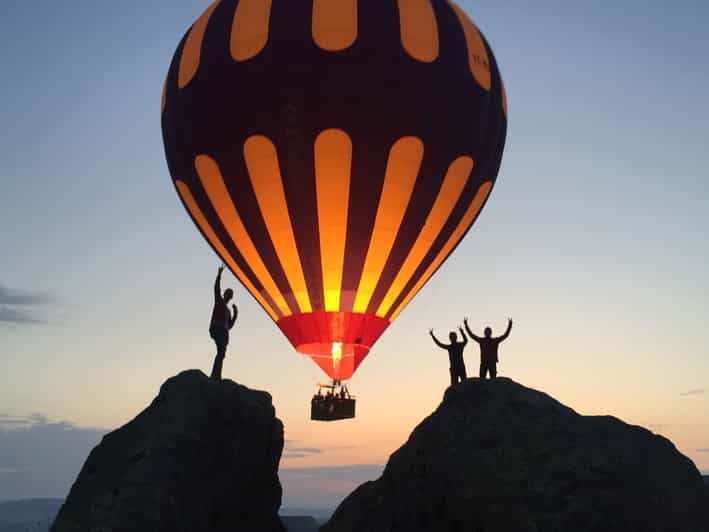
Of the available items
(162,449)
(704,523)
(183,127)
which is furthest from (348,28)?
(704,523)

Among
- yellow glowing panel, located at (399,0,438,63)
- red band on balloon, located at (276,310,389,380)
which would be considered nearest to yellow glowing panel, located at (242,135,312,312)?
red band on balloon, located at (276,310,389,380)

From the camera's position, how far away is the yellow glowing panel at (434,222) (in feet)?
61.9

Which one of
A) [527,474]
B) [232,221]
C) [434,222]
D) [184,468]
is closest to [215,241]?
[232,221]

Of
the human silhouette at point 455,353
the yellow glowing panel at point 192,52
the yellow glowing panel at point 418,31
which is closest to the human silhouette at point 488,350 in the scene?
the human silhouette at point 455,353

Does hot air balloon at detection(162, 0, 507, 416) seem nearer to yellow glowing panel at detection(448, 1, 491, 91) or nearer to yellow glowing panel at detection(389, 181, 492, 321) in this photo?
yellow glowing panel at detection(448, 1, 491, 91)

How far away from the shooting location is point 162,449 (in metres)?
11.5

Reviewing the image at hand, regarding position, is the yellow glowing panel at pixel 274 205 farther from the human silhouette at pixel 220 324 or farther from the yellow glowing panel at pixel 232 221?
the human silhouette at pixel 220 324

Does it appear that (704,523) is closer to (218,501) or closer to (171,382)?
(218,501)

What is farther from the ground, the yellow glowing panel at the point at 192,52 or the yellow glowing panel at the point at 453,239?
the yellow glowing panel at the point at 192,52

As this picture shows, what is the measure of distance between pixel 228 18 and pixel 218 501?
426 inches

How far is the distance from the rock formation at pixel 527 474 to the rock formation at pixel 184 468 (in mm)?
2041

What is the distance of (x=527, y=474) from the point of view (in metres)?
9.62

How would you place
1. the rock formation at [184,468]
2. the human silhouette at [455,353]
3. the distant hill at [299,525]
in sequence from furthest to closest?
the distant hill at [299,525] < the human silhouette at [455,353] < the rock formation at [184,468]

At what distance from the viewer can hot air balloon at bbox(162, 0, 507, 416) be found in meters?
17.6
